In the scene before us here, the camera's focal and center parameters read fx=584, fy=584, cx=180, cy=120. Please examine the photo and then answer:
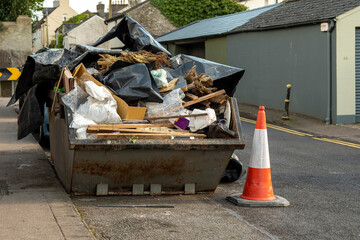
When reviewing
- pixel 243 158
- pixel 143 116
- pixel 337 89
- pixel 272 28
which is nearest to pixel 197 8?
pixel 272 28

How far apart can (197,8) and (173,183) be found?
41.8 m

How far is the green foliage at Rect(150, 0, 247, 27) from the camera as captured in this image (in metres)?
47.7

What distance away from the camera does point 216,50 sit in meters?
27.7

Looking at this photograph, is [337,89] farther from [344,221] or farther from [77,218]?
[77,218]

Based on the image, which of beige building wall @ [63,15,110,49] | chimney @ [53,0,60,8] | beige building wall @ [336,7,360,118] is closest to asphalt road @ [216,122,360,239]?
beige building wall @ [336,7,360,118]

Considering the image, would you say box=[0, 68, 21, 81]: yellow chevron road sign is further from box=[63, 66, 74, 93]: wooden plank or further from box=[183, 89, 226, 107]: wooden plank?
box=[183, 89, 226, 107]: wooden plank

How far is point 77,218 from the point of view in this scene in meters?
5.82

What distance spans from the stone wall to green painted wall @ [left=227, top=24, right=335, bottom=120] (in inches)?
352

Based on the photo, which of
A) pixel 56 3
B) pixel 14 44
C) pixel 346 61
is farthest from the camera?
pixel 56 3

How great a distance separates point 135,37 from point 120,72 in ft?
4.50

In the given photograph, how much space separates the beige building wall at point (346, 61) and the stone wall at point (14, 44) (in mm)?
13649

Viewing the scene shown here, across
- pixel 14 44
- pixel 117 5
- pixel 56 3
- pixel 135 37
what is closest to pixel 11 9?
pixel 14 44

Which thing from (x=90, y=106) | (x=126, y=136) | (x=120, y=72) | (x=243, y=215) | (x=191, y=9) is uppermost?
(x=191, y=9)

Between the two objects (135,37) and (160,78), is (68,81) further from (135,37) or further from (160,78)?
(135,37)
